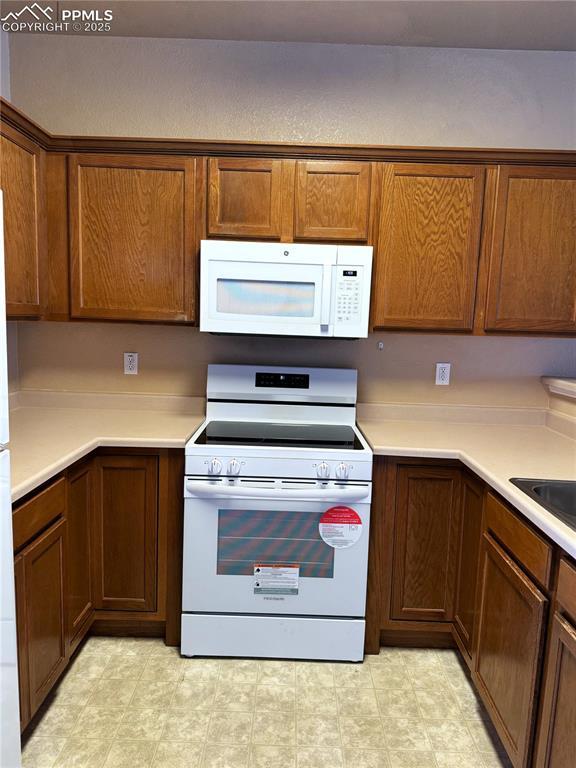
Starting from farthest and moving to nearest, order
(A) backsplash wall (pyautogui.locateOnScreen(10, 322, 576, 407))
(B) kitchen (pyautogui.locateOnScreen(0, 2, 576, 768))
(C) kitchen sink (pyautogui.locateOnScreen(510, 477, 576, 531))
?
(A) backsplash wall (pyautogui.locateOnScreen(10, 322, 576, 407))
(B) kitchen (pyautogui.locateOnScreen(0, 2, 576, 768))
(C) kitchen sink (pyautogui.locateOnScreen(510, 477, 576, 531))

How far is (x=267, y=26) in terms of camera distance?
2.13 m

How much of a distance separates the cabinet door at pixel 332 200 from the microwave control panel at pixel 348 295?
0.18m

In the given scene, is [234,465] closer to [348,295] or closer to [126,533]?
[126,533]

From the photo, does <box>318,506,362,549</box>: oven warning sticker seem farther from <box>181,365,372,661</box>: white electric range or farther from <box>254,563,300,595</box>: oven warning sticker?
<box>254,563,300,595</box>: oven warning sticker

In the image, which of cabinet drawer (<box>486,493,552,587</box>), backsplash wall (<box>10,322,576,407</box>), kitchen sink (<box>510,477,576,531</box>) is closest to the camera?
cabinet drawer (<box>486,493,552,587</box>)

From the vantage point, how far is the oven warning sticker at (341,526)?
6.16 feet

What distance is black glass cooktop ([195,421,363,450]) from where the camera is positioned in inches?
76.4

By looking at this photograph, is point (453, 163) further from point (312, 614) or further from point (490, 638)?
point (312, 614)

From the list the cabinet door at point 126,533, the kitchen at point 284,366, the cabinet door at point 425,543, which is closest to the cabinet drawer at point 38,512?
the kitchen at point 284,366

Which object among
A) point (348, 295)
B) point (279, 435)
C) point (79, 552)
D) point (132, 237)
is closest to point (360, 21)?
point (348, 295)

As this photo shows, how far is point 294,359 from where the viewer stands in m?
2.42

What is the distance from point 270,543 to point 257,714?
571 mm

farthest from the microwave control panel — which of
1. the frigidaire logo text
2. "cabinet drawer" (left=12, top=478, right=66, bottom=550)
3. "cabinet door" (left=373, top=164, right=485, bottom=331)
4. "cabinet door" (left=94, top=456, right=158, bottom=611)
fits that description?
the frigidaire logo text

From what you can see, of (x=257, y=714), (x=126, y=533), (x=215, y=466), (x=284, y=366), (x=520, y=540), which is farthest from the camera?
(x=284, y=366)
